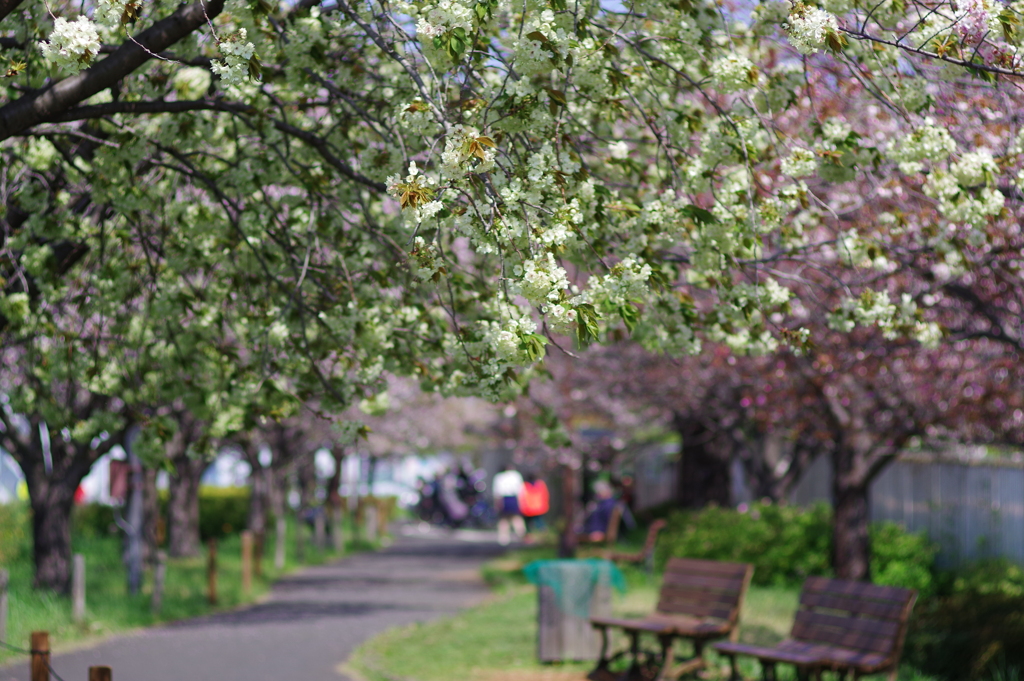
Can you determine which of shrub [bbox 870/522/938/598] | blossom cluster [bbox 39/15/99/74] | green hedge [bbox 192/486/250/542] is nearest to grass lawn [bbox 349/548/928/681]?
shrub [bbox 870/522/938/598]

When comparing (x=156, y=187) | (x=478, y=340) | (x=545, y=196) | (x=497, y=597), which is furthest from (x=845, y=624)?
(x=497, y=597)

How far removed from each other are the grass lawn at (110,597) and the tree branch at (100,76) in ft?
24.3

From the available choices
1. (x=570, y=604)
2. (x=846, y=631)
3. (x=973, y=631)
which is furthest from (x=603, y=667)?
(x=973, y=631)

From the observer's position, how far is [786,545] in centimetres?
1802

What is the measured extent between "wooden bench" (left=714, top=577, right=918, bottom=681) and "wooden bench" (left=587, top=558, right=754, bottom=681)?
1.63 ft

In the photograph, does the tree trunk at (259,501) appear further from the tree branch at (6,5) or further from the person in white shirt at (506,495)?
the tree branch at (6,5)

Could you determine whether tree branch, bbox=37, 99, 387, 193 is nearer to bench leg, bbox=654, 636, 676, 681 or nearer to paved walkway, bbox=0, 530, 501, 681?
bench leg, bbox=654, 636, 676, 681

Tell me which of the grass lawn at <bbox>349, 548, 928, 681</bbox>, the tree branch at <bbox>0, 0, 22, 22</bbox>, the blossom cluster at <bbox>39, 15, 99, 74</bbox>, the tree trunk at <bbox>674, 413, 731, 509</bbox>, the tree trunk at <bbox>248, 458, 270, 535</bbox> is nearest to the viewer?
the blossom cluster at <bbox>39, 15, 99, 74</bbox>

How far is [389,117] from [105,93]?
2.36 meters

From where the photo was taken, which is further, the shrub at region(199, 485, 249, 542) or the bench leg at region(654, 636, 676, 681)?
the shrub at region(199, 485, 249, 542)

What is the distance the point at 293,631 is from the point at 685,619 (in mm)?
5427

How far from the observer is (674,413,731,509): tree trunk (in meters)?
25.0

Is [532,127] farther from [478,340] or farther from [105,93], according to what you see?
[105,93]

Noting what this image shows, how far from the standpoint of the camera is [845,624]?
30.5 ft
